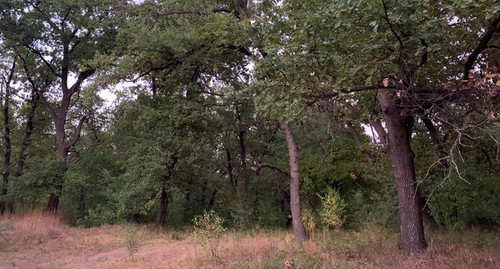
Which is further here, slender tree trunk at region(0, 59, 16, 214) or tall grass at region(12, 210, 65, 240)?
slender tree trunk at region(0, 59, 16, 214)

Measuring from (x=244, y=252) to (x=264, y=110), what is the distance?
3683 millimetres

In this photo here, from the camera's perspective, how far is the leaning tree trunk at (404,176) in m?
8.12

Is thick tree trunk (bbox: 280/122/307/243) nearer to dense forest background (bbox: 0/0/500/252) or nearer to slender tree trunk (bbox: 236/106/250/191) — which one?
dense forest background (bbox: 0/0/500/252)

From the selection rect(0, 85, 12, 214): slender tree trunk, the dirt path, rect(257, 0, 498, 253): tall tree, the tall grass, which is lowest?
the dirt path

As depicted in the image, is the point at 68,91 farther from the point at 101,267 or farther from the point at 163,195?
the point at 101,267

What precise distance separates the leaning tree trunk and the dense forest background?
3 centimetres

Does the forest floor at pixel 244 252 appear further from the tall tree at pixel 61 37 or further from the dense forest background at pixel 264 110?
the tall tree at pixel 61 37

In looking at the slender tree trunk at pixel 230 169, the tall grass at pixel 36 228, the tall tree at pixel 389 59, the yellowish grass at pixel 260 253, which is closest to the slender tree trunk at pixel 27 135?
the tall grass at pixel 36 228

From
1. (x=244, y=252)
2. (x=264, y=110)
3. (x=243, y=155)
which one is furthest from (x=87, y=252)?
(x=243, y=155)

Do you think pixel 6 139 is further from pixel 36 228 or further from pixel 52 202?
pixel 36 228

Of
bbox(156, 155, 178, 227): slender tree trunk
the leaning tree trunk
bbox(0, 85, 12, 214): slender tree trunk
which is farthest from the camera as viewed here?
bbox(0, 85, 12, 214): slender tree trunk

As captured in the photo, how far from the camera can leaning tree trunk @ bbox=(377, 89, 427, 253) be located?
26.7ft

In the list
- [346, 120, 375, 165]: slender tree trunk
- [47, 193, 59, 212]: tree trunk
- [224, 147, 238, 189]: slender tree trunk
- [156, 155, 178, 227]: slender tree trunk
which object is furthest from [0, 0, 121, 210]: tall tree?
[346, 120, 375, 165]: slender tree trunk

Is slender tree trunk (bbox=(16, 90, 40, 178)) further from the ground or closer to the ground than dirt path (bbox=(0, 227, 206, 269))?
further from the ground
